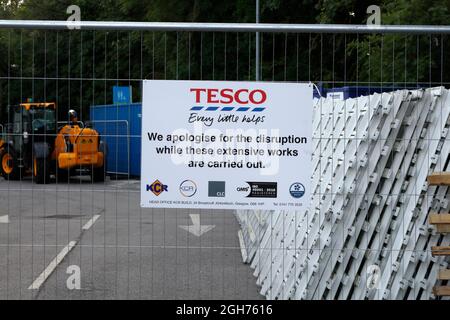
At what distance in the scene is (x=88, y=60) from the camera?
8789 millimetres

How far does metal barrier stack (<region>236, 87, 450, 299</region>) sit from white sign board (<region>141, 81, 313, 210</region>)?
2.20 ft

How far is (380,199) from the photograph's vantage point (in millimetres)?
6656

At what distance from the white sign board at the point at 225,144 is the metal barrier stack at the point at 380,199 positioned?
67 centimetres

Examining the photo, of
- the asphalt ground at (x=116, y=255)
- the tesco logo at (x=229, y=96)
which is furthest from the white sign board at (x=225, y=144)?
the asphalt ground at (x=116, y=255)

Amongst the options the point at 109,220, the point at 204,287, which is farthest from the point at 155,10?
the point at 204,287

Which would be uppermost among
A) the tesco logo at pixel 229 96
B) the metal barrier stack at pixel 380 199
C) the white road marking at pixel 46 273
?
the tesco logo at pixel 229 96

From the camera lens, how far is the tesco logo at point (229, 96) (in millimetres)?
5945

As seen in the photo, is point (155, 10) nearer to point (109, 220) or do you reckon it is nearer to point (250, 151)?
point (109, 220)

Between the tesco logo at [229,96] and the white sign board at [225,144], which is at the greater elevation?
the tesco logo at [229,96]

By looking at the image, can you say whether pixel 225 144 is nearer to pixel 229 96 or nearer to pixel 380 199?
pixel 229 96

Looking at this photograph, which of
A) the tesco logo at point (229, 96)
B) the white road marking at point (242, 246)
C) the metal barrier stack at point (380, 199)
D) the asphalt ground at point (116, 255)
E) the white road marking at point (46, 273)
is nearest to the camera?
the tesco logo at point (229, 96)

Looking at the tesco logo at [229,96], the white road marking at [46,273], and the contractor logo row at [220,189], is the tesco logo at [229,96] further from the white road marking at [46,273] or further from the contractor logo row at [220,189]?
the white road marking at [46,273]

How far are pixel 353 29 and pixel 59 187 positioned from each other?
2918 millimetres

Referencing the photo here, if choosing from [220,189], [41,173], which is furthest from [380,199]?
[41,173]
